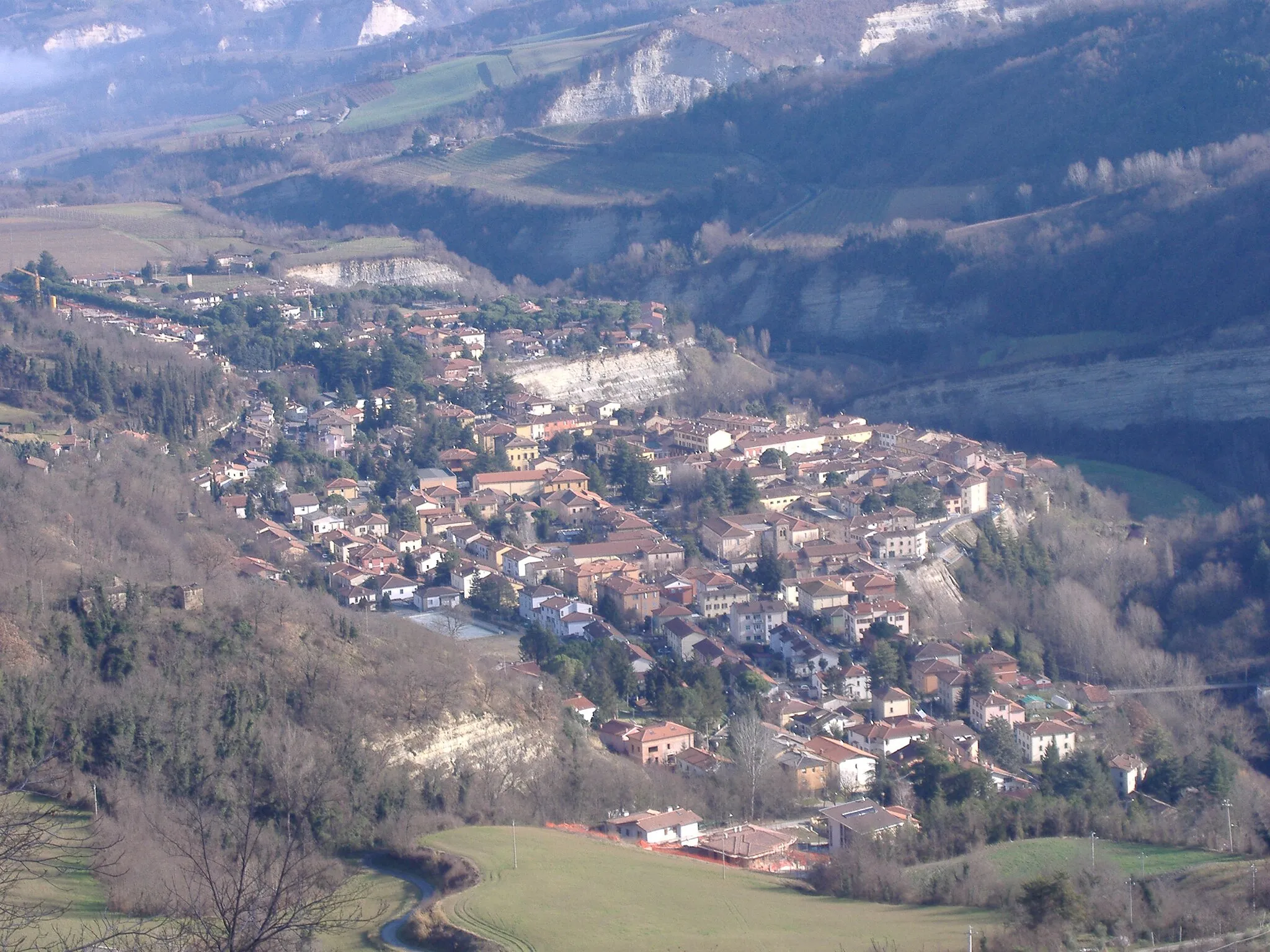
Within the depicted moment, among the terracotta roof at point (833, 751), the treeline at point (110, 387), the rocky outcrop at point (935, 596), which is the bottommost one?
the rocky outcrop at point (935, 596)

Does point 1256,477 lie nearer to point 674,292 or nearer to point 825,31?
point 674,292

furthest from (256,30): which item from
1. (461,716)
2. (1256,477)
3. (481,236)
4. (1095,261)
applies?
(461,716)

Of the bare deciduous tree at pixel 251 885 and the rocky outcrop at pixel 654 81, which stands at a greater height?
the rocky outcrop at pixel 654 81

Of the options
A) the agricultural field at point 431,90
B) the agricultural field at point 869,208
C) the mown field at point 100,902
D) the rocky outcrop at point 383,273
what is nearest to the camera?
the mown field at point 100,902

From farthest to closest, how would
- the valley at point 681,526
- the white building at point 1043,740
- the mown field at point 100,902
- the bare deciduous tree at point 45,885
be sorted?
1. the white building at point 1043,740
2. the valley at point 681,526
3. the mown field at point 100,902
4. the bare deciduous tree at point 45,885

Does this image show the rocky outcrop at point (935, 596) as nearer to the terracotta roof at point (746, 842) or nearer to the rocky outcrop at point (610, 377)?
the terracotta roof at point (746, 842)

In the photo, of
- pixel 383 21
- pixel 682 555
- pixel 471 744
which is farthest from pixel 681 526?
pixel 383 21

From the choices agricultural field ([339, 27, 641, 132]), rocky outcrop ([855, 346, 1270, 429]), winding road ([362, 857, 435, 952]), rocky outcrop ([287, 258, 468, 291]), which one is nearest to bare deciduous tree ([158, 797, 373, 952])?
winding road ([362, 857, 435, 952])

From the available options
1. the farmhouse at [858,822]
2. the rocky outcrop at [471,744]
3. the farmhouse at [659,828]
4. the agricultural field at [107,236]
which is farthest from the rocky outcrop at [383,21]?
the farmhouse at [659,828]
